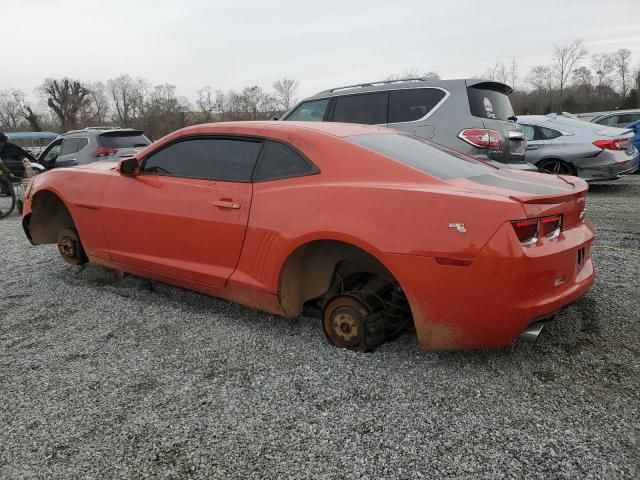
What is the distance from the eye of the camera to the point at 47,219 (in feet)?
15.6

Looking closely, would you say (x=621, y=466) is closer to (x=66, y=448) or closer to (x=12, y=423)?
(x=66, y=448)

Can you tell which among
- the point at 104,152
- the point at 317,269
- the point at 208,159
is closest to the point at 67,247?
the point at 208,159

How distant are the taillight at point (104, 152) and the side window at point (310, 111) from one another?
18.0 ft

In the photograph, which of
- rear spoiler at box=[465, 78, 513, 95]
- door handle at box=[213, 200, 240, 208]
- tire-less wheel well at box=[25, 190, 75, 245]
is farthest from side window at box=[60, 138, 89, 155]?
door handle at box=[213, 200, 240, 208]

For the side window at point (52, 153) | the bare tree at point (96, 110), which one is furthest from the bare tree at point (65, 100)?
the side window at point (52, 153)

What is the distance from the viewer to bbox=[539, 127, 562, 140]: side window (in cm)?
903

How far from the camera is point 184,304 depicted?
3840 millimetres

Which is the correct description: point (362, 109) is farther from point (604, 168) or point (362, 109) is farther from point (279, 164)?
point (604, 168)

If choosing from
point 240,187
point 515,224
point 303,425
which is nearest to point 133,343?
point 240,187

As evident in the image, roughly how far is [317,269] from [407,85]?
4.08m

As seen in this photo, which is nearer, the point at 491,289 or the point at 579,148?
the point at 491,289

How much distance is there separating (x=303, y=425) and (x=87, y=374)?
1334 millimetres

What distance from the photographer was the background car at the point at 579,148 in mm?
8625

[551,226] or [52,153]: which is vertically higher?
[551,226]
